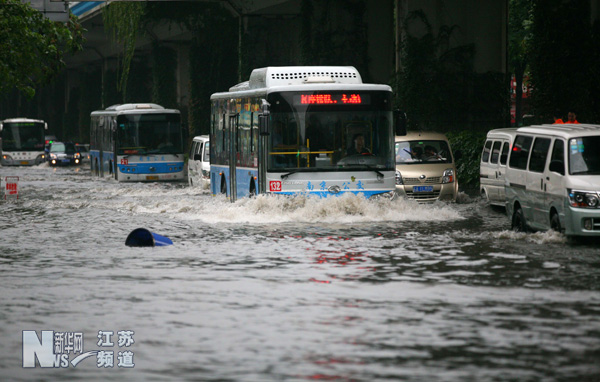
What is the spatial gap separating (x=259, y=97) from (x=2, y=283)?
10.7m

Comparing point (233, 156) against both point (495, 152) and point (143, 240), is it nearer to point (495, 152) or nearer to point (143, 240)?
point (495, 152)

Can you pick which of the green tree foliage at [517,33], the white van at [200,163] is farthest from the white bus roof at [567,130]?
the green tree foliage at [517,33]

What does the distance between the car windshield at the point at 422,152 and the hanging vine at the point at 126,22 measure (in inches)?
1166

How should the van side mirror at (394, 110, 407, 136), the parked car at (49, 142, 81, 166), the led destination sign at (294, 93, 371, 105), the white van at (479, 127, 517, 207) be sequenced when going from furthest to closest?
the parked car at (49, 142, 81, 166)
the white van at (479, 127, 517, 207)
the van side mirror at (394, 110, 407, 136)
the led destination sign at (294, 93, 371, 105)

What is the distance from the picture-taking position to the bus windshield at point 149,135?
42.2 metres

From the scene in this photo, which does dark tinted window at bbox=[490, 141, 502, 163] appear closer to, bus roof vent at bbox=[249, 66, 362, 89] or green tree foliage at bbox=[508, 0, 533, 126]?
bus roof vent at bbox=[249, 66, 362, 89]

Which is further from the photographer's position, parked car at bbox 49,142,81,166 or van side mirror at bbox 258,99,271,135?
parked car at bbox 49,142,81,166

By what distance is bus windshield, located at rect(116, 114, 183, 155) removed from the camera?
42.2 meters

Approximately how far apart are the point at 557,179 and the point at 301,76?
27.1 feet

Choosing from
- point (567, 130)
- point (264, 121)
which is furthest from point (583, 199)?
point (264, 121)

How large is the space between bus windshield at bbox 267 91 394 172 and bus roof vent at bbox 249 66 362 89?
1012 mm

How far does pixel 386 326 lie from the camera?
10.0m

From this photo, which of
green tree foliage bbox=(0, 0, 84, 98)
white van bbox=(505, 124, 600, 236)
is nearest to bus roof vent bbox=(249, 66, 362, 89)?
white van bbox=(505, 124, 600, 236)

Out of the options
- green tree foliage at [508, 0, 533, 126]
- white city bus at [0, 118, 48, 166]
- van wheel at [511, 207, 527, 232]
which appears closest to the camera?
van wheel at [511, 207, 527, 232]
